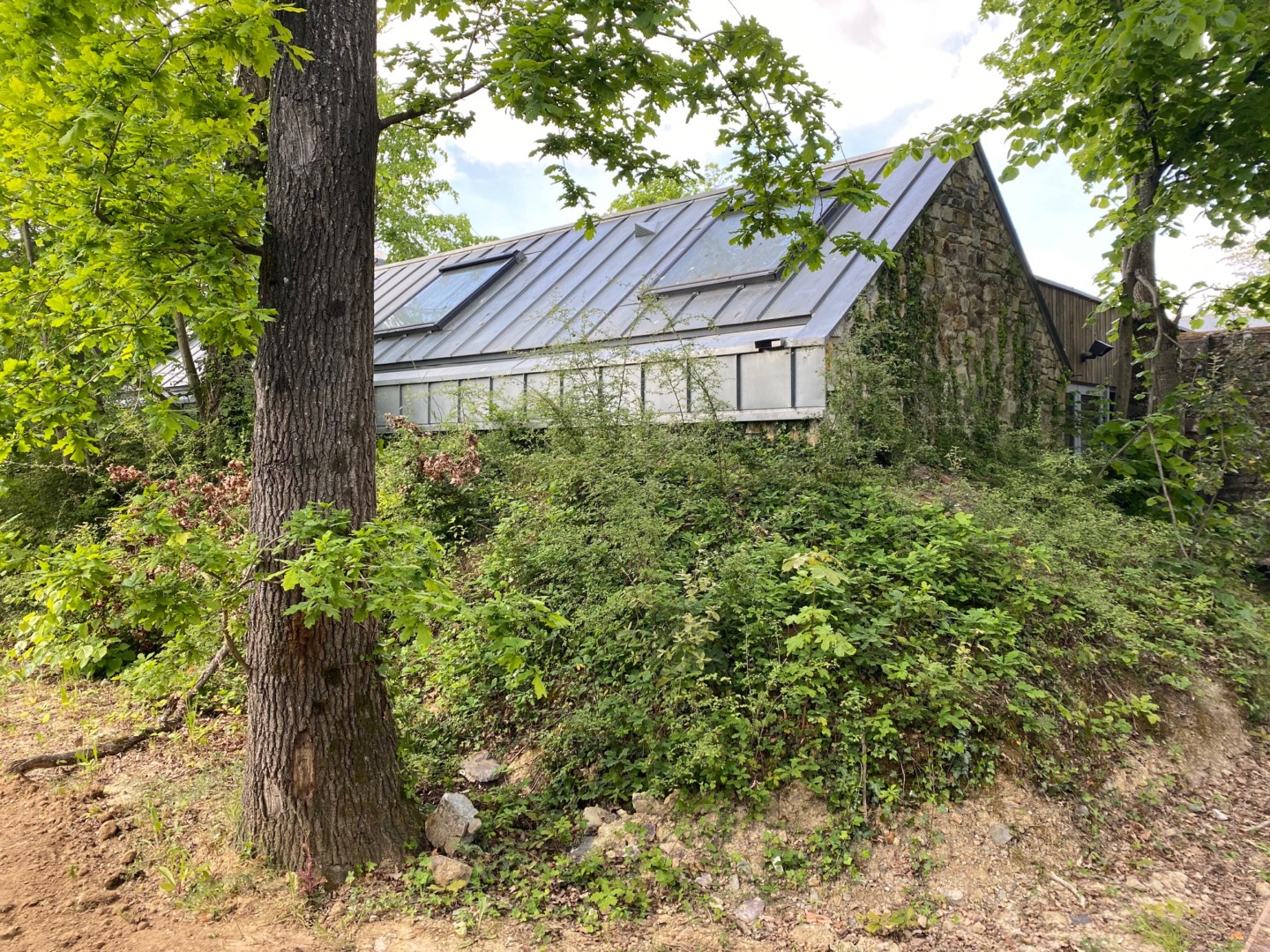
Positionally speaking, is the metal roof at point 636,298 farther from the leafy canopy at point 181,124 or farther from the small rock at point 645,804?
the small rock at point 645,804

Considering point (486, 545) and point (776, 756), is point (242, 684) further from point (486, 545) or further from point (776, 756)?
point (776, 756)

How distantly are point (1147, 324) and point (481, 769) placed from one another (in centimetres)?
786

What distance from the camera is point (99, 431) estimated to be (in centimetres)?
802

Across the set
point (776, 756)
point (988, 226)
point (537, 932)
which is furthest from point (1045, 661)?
point (988, 226)

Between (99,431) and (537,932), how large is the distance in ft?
24.5

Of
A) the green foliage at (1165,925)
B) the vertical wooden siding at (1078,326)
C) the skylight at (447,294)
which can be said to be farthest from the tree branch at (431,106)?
the vertical wooden siding at (1078,326)

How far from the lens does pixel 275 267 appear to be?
358 cm

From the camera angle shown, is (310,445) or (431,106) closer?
(310,445)

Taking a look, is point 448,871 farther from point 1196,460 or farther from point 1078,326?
point 1078,326

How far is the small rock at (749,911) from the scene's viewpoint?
335 centimetres

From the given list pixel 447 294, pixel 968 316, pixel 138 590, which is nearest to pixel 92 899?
pixel 138 590

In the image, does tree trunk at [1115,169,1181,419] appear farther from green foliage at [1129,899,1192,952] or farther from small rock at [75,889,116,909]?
small rock at [75,889,116,909]

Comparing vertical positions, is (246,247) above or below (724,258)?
below

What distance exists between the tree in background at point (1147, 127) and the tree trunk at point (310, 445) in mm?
5035
